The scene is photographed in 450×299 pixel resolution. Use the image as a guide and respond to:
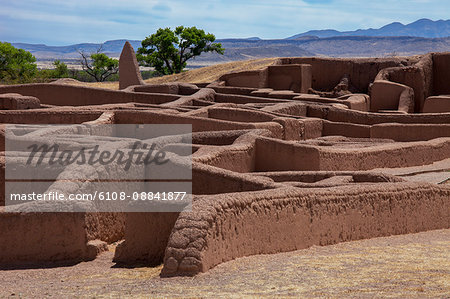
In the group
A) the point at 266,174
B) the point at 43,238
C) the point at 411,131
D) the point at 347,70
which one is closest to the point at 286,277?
the point at 43,238

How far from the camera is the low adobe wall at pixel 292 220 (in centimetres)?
623

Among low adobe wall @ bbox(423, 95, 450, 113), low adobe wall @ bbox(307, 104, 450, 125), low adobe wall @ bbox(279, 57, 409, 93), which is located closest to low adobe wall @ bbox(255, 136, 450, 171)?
low adobe wall @ bbox(307, 104, 450, 125)

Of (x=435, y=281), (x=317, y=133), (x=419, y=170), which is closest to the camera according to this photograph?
(x=435, y=281)

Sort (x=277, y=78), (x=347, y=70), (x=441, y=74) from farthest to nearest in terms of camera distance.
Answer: (x=347, y=70)
(x=277, y=78)
(x=441, y=74)

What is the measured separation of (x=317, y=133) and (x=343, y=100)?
502cm

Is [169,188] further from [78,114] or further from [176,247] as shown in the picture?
[78,114]

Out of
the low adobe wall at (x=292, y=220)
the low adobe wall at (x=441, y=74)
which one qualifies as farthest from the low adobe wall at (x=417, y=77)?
the low adobe wall at (x=292, y=220)

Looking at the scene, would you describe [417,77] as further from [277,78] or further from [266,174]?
[266,174]

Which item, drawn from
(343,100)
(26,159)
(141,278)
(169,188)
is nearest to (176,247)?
(141,278)

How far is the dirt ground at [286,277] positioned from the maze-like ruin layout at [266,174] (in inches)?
12.1

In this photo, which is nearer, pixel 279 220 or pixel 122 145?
pixel 279 220

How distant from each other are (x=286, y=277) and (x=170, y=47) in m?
43.0

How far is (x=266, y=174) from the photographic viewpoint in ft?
32.6

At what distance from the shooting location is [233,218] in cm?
677
